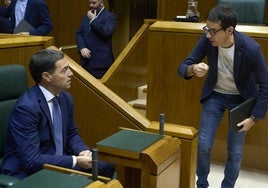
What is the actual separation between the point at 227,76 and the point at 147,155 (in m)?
0.89

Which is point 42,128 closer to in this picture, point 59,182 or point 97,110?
point 59,182

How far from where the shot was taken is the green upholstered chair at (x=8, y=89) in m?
2.09

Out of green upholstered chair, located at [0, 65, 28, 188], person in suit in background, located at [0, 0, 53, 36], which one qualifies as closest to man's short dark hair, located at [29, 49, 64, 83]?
green upholstered chair, located at [0, 65, 28, 188]

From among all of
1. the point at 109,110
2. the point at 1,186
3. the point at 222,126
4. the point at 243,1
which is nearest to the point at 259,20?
Result: the point at 243,1

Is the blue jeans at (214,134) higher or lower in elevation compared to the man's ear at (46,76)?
lower

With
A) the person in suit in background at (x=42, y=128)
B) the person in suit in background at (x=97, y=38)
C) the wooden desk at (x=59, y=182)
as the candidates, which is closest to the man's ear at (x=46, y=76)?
the person in suit in background at (x=42, y=128)

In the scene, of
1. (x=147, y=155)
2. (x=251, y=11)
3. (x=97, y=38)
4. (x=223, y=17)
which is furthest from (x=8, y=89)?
(x=251, y=11)

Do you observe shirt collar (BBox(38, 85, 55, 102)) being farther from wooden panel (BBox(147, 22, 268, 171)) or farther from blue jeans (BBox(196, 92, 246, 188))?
wooden panel (BBox(147, 22, 268, 171))

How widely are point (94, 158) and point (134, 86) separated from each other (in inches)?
124

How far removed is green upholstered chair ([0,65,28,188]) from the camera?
2094mm

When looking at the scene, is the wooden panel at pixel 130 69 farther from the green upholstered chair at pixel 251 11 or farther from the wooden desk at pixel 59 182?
the wooden desk at pixel 59 182

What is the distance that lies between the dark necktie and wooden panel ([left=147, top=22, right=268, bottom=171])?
1.41 metres

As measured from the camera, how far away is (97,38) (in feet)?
13.7

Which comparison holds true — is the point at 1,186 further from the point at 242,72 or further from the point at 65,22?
the point at 65,22
